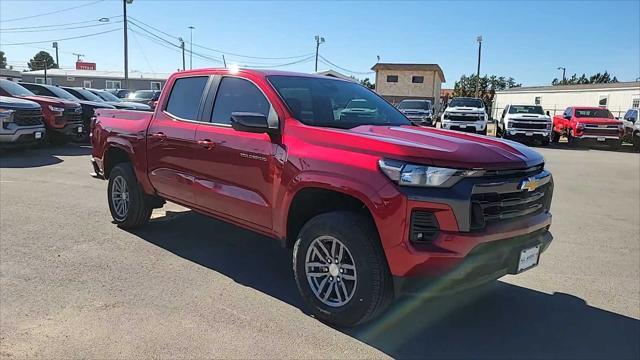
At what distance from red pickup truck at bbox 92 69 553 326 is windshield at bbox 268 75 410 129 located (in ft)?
0.05

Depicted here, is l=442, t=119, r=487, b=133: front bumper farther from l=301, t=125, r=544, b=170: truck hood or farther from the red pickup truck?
l=301, t=125, r=544, b=170: truck hood

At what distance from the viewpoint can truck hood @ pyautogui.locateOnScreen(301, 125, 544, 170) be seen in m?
3.31

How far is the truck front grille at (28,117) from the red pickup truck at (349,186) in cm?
868

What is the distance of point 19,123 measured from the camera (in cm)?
1216

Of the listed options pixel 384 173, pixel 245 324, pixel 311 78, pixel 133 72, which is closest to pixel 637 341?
pixel 384 173

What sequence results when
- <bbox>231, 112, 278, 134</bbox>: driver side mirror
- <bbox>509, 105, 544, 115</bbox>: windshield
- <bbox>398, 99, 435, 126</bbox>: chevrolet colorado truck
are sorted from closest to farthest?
<bbox>231, 112, 278, 134</bbox>: driver side mirror, <bbox>509, 105, 544, 115</bbox>: windshield, <bbox>398, 99, 435, 126</bbox>: chevrolet colorado truck

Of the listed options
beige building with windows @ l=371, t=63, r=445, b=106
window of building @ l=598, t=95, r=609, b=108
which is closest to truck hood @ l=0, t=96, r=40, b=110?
window of building @ l=598, t=95, r=609, b=108

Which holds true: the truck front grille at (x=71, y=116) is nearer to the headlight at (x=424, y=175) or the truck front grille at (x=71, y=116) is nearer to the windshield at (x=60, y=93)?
the windshield at (x=60, y=93)

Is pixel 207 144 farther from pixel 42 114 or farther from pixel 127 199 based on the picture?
pixel 42 114

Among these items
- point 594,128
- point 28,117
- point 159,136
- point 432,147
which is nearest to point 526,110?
point 594,128

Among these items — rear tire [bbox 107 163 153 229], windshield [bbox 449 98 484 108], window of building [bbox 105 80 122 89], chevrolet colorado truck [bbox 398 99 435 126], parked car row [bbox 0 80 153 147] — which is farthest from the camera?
window of building [bbox 105 80 122 89]

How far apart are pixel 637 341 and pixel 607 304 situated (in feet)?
2.16

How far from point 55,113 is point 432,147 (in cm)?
1323

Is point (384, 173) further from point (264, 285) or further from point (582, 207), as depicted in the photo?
point (582, 207)
